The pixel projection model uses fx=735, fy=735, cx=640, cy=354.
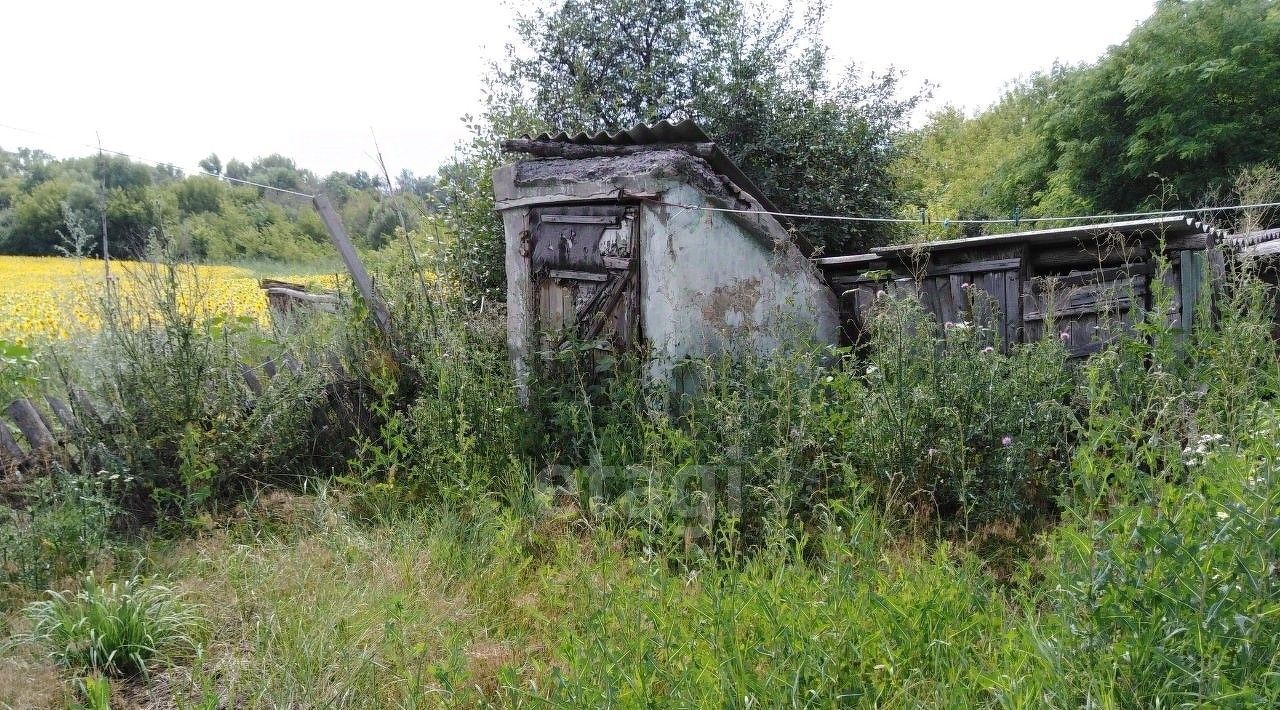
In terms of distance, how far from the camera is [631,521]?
13.4 feet

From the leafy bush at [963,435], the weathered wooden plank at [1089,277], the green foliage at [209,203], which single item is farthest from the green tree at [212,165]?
the weathered wooden plank at [1089,277]

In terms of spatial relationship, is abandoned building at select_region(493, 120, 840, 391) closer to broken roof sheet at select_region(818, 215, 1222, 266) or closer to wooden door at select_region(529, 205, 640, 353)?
wooden door at select_region(529, 205, 640, 353)

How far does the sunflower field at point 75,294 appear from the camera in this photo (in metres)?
5.09

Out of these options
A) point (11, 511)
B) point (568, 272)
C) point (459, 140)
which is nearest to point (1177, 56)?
point (459, 140)

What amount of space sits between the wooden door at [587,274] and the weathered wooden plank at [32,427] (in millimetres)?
3231

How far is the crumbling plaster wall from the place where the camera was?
221 inches

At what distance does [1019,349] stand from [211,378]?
5357mm

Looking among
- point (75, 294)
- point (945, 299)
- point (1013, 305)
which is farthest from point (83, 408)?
point (1013, 305)

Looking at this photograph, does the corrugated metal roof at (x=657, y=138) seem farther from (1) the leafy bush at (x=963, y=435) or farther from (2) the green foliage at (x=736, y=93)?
(2) the green foliage at (x=736, y=93)

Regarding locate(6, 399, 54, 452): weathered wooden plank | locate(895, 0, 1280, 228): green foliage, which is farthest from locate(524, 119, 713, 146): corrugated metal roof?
locate(895, 0, 1280, 228): green foliage

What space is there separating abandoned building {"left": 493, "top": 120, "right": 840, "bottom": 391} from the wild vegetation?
41cm

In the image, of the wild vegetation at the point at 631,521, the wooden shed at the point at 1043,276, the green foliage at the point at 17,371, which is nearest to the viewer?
the wild vegetation at the point at 631,521

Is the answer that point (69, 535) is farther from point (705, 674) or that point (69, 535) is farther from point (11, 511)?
point (705, 674)

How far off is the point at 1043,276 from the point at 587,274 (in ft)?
12.0
